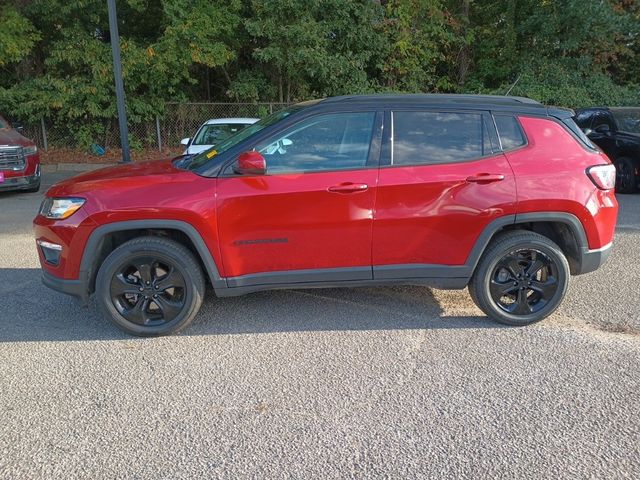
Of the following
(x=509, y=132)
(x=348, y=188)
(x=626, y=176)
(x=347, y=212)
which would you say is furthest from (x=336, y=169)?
(x=626, y=176)

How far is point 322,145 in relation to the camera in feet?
13.1

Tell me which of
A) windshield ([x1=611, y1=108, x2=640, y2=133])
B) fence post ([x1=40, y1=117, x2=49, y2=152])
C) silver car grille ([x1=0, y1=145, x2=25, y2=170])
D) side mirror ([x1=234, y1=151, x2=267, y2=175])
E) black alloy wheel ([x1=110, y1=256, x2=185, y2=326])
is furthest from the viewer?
fence post ([x1=40, y1=117, x2=49, y2=152])

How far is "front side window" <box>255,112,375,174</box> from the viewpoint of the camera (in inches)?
155

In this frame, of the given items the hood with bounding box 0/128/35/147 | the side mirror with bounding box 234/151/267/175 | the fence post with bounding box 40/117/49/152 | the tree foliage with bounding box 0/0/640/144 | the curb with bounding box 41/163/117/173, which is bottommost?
the curb with bounding box 41/163/117/173

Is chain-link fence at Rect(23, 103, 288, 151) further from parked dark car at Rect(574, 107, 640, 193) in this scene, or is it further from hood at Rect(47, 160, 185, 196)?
hood at Rect(47, 160, 185, 196)

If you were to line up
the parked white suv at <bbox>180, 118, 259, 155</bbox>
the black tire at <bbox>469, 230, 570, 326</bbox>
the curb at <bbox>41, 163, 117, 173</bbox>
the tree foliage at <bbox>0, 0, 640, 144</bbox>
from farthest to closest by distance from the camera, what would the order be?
the curb at <bbox>41, 163, 117, 173</bbox> → the tree foliage at <bbox>0, 0, 640, 144</bbox> → the parked white suv at <bbox>180, 118, 259, 155</bbox> → the black tire at <bbox>469, 230, 570, 326</bbox>

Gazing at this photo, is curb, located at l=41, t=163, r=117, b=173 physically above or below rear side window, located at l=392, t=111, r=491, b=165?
below

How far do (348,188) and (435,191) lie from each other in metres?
0.64

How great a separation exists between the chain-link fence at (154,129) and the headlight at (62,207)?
46.1ft

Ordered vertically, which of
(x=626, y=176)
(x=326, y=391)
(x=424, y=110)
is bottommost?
(x=326, y=391)

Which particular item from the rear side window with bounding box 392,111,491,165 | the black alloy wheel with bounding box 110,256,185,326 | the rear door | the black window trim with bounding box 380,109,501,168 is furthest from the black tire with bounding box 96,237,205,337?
the rear side window with bounding box 392,111,491,165

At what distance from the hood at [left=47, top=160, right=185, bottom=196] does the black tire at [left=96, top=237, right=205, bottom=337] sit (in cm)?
42

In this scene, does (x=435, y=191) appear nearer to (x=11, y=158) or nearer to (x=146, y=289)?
(x=146, y=289)

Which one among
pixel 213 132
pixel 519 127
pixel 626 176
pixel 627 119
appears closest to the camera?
pixel 519 127
